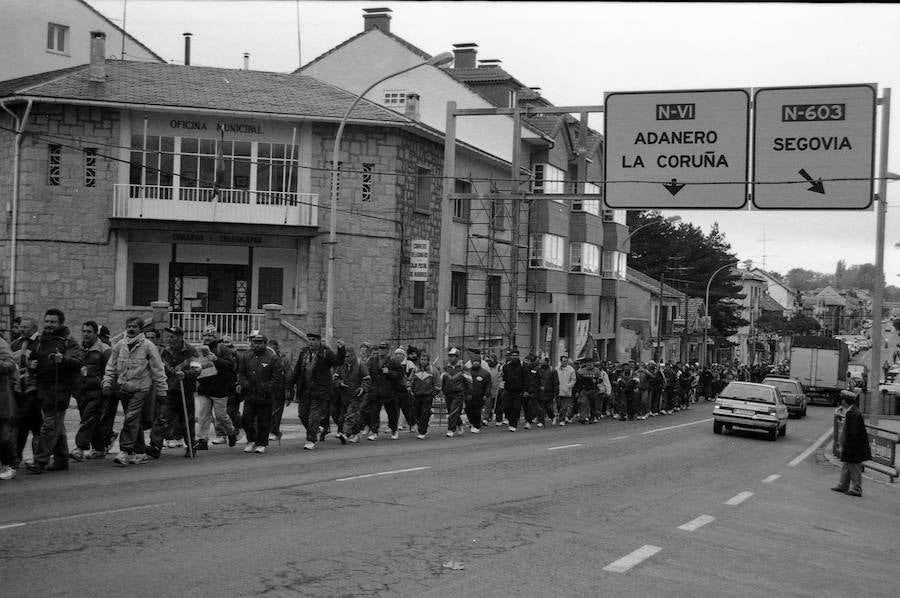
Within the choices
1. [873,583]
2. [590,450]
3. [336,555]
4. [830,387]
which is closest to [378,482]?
[336,555]

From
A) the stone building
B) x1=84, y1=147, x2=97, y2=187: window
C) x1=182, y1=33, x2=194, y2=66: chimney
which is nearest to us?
the stone building

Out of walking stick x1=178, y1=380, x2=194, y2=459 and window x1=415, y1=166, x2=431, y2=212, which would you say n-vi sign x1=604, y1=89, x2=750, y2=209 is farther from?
window x1=415, y1=166, x2=431, y2=212

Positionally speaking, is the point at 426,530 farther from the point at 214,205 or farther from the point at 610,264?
the point at 610,264

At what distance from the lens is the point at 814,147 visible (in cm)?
1617

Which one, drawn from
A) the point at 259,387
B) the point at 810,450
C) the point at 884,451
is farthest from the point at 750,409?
the point at 259,387

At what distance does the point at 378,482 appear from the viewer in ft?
41.0

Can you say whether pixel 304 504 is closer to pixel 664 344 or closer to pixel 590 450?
pixel 590 450

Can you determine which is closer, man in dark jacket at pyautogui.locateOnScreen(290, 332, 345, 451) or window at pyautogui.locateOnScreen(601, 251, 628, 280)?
man in dark jacket at pyautogui.locateOnScreen(290, 332, 345, 451)

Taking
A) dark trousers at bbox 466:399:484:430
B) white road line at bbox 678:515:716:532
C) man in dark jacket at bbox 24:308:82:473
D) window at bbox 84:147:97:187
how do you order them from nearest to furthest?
white road line at bbox 678:515:716:532, man in dark jacket at bbox 24:308:82:473, dark trousers at bbox 466:399:484:430, window at bbox 84:147:97:187

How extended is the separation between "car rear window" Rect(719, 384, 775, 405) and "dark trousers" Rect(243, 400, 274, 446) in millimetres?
15293

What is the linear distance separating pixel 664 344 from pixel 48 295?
187 ft

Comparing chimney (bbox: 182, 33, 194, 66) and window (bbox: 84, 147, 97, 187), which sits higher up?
chimney (bbox: 182, 33, 194, 66)

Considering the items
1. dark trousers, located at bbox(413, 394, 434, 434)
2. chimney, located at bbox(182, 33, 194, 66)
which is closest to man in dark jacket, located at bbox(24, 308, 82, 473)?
dark trousers, located at bbox(413, 394, 434, 434)

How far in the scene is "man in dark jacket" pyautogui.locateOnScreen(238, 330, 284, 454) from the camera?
15.3 metres
